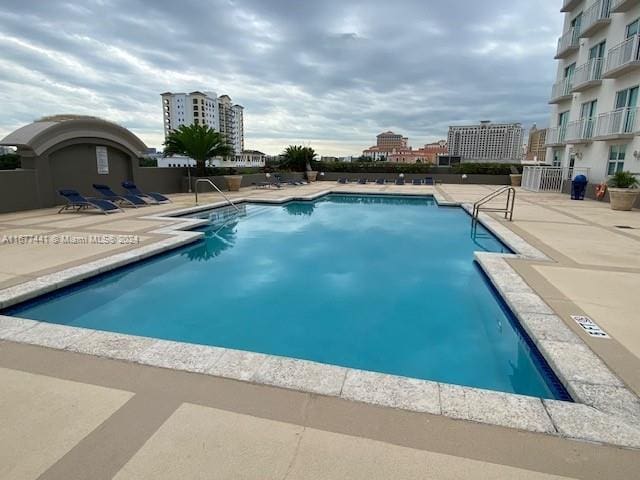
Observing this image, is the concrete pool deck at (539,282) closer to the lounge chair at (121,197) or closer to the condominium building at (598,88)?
the lounge chair at (121,197)

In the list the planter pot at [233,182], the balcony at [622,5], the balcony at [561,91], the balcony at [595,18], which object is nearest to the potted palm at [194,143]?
the planter pot at [233,182]

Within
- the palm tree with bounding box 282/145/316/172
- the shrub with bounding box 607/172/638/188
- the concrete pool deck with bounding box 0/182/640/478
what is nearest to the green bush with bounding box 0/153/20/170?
the concrete pool deck with bounding box 0/182/640/478

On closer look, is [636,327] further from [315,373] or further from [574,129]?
[574,129]

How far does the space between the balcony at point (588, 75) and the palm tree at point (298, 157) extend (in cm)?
1753

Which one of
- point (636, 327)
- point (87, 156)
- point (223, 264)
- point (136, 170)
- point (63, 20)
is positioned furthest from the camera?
point (136, 170)

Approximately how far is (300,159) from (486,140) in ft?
208

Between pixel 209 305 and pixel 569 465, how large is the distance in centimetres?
480

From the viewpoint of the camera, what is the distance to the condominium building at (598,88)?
15766 mm

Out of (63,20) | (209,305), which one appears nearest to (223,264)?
(209,305)

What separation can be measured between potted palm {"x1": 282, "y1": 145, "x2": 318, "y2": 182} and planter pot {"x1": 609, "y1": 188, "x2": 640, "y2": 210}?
19.4 meters

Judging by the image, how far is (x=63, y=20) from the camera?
37.0 feet

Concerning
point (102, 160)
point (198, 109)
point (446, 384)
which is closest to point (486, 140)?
point (102, 160)

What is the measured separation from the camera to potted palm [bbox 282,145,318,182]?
28969 millimetres

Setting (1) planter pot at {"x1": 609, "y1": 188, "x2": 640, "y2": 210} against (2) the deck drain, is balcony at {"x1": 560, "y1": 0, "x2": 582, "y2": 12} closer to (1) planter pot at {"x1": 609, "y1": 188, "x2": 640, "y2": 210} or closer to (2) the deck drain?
(1) planter pot at {"x1": 609, "y1": 188, "x2": 640, "y2": 210}
